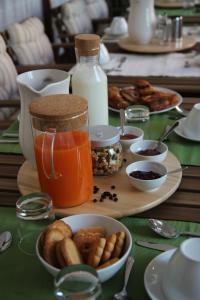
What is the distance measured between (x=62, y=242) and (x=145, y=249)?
145 mm

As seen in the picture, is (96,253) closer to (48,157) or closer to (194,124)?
(48,157)

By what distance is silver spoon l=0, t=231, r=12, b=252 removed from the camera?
2.27 ft

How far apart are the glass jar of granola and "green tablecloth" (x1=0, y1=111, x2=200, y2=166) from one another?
0.55ft

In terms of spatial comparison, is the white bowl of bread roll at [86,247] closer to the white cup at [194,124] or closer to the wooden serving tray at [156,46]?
the white cup at [194,124]

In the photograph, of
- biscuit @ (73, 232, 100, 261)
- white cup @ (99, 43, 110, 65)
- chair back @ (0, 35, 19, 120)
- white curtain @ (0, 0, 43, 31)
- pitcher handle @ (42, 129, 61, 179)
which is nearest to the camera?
biscuit @ (73, 232, 100, 261)

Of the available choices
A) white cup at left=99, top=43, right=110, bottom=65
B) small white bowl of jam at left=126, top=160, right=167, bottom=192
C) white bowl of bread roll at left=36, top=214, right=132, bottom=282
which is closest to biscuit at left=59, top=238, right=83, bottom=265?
white bowl of bread roll at left=36, top=214, right=132, bottom=282

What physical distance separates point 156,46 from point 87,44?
1.10 meters

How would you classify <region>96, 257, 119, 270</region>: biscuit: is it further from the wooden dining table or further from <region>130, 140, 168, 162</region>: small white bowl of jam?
<region>130, 140, 168, 162</region>: small white bowl of jam

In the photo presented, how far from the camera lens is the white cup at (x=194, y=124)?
3.39ft

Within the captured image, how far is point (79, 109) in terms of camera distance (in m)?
0.72

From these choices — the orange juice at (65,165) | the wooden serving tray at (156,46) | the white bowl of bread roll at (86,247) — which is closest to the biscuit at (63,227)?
the white bowl of bread roll at (86,247)

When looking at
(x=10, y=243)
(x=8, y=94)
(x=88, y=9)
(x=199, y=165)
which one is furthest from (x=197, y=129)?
(x=88, y=9)

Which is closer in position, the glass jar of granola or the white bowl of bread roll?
the white bowl of bread roll

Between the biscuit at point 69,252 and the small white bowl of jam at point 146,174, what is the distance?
23 cm
